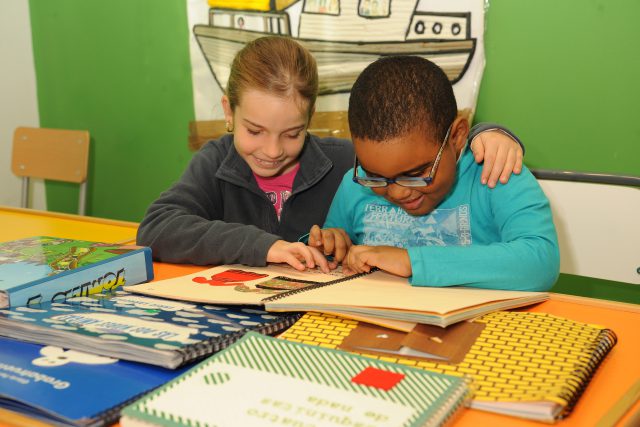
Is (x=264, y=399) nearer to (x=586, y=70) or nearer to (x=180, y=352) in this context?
(x=180, y=352)

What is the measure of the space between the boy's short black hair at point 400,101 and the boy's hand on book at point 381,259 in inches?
6.6

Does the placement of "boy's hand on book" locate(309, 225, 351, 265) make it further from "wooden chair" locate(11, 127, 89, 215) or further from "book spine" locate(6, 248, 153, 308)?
"wooden chair" locate(11, 127, 89, 215)

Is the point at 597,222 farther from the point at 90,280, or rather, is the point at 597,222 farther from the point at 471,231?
the point at 90,280

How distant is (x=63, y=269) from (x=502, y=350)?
0.63 meters

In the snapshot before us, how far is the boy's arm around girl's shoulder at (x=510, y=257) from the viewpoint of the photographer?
98cm

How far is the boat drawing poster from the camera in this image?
6.93ft

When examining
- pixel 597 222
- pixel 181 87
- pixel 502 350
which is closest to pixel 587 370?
pixel 502 350

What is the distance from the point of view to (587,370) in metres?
0.71

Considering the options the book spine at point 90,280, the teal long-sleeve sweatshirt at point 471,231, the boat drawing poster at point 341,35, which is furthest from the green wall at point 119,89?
the book spine at point 90,280

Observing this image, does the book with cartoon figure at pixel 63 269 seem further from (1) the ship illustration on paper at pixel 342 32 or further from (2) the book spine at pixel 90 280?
(1) the ship illustration on paper at pixel 342 32

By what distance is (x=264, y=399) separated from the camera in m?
0.61

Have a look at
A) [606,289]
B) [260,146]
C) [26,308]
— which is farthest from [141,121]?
[26,308]

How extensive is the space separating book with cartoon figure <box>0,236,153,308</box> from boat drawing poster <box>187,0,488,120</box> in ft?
4.34

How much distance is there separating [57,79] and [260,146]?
7.06ft
